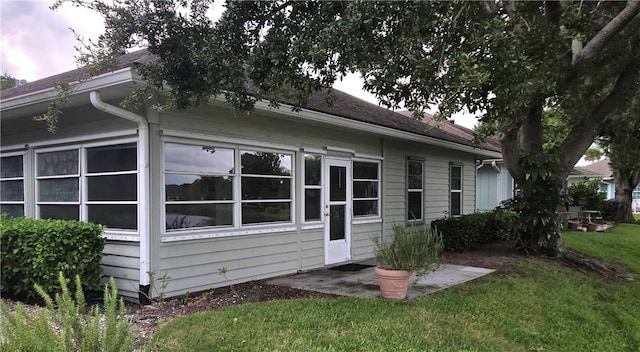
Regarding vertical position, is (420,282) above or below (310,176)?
below

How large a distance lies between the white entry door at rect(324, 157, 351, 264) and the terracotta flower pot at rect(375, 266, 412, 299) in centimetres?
292

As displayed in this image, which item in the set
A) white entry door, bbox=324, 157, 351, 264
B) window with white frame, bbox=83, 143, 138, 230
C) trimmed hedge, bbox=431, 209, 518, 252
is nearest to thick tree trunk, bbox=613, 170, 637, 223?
trimmed hedge, bbox=431, 209, 518, 252

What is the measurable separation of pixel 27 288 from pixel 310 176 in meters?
4.70

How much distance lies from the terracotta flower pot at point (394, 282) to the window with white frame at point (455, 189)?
26.0ft

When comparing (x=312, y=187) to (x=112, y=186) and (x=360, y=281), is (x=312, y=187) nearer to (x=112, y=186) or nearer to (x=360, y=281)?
(x=360, y=281)

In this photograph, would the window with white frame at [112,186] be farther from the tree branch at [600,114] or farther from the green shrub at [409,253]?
the tree branch at [600,114]

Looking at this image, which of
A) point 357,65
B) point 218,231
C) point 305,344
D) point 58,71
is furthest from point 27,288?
point 58,71

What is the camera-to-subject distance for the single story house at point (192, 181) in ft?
20.0

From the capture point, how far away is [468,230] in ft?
36.7

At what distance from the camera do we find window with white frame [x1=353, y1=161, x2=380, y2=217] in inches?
384

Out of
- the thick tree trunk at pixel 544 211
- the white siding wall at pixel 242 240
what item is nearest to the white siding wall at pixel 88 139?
the white siding wall at pixel 242 240

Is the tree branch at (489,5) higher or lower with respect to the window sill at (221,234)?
higher

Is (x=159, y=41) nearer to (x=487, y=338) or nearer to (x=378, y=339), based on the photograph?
(x=378, y=339)

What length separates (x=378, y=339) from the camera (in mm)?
4488
